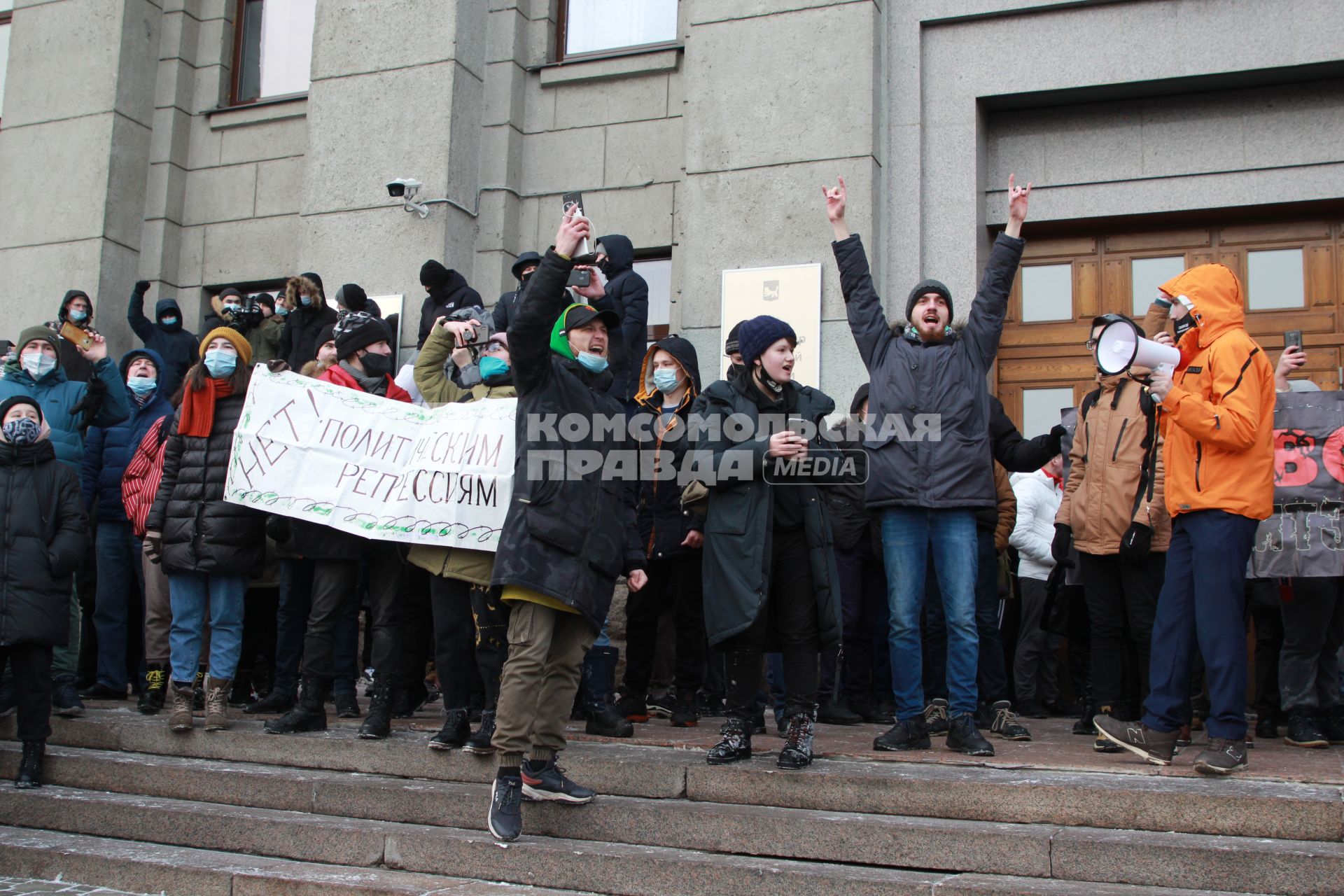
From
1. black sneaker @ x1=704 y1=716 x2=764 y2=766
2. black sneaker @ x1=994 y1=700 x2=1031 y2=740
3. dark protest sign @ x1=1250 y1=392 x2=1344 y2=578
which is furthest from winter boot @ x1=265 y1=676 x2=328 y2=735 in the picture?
dark protest sign @ x1=1250 y1=392 x2=1344 y2=578

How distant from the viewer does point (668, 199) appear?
36.3 ft

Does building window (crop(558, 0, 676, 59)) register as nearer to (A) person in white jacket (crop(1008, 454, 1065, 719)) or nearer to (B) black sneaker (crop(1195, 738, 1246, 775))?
(A) person in white jacket (crop(1008, 454, 1065, 719))

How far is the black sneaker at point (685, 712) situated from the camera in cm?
712

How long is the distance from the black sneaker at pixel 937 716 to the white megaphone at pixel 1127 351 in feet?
6.51

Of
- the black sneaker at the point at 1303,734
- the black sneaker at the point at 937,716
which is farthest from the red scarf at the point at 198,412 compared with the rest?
the black sneaker at the point at 1303,734

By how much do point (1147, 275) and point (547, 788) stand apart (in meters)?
6.86

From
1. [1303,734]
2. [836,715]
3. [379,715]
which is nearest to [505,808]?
[379,715]

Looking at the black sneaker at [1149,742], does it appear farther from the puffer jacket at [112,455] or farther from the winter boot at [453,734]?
the puffer jacket at [112,455]

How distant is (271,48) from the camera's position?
13.1m

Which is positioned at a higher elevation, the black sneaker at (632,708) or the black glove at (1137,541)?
the black glove at (1137,541)

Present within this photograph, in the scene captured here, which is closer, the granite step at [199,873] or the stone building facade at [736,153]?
the granite step at [199,873]

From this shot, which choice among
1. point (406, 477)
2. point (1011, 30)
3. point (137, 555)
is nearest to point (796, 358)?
point (1011, 30)

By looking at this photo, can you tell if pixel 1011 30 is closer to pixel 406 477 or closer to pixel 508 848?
pixel 406 477

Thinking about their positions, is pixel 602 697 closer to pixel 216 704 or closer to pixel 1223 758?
pixel 216 704
